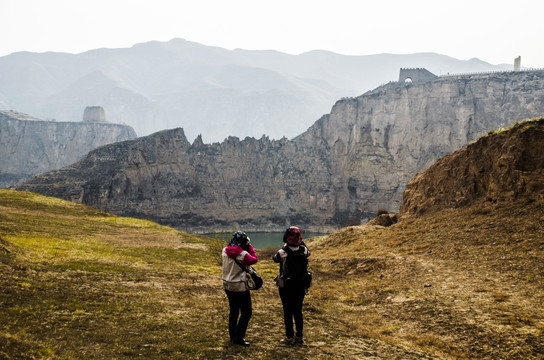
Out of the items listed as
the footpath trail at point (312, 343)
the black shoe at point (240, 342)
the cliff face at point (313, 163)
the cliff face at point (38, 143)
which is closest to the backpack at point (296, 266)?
the footpath trail at point (312, 343)

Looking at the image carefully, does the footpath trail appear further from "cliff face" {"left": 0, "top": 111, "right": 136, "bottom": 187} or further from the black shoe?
"cliff face" {"left": 0, "top": 111, "right": 136, "bottom": 187}

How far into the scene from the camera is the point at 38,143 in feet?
513

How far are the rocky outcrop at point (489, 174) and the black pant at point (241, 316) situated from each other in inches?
612

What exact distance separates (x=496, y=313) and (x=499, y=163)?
13.1 meters

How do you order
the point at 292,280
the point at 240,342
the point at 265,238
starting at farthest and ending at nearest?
1. the point at 265,238
2. the point at 292,280
3. the point at 240,342

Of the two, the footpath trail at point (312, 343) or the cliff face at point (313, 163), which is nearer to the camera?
the footpath trail at point (312, 343)

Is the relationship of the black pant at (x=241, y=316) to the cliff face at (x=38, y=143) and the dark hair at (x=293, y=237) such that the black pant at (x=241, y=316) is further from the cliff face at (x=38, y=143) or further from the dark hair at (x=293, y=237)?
the cliff face at (x=38, y=143)

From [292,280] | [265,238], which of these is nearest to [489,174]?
[292,280]

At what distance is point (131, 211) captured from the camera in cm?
10819

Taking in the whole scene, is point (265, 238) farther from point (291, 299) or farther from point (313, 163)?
point (291, 299)

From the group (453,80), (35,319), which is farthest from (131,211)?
(35,319)

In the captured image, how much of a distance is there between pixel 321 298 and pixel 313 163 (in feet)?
374

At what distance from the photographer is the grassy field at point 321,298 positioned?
9469 mm

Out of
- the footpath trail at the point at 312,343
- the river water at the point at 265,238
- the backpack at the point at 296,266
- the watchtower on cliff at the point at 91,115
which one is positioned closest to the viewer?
the footpath trail at the point at 312,343
